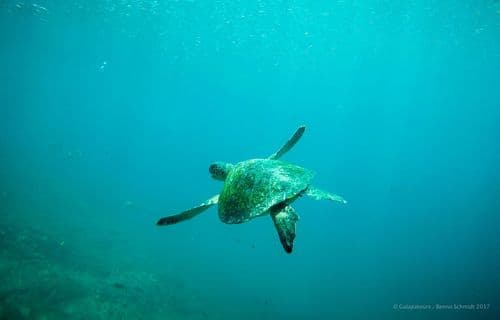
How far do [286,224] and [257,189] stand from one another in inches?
28.2

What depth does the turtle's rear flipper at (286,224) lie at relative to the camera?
7.93ft

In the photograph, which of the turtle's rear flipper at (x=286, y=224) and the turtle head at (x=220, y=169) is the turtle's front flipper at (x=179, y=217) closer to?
the turtle head at (x=220, y=169)

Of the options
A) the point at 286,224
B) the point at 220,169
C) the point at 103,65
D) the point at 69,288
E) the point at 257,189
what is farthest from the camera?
the point at 103,65

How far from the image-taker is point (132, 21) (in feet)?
99.3

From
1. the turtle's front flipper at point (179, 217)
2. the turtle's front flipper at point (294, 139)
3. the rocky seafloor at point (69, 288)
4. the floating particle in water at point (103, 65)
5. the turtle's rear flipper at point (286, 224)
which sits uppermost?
the turtle's rear flipper at point (286, 224)

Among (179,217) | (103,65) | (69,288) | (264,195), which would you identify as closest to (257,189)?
(264,195)

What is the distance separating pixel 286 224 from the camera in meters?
2.63

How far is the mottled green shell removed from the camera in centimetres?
304

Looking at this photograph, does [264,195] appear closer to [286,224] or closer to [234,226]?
[286,224]

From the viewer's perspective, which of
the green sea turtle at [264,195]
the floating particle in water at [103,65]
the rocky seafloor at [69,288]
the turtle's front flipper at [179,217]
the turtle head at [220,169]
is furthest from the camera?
the floating particle in water at [103,65]

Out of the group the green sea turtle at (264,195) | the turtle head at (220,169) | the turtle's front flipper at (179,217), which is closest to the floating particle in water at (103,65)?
the turtle head at (220,169)

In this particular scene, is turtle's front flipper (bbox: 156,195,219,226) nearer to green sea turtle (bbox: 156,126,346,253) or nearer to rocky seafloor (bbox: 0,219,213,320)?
green sea turtle (bbox: 156,126,346,253)

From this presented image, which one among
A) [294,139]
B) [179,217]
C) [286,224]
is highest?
[286,224]

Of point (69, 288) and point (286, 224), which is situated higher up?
point (286, 224)
